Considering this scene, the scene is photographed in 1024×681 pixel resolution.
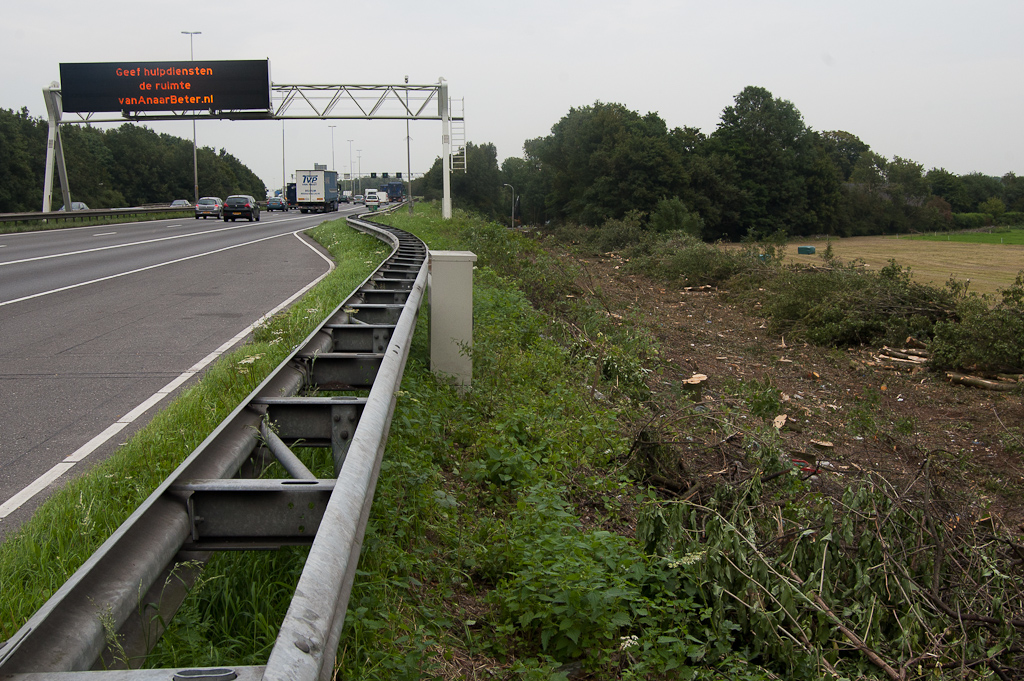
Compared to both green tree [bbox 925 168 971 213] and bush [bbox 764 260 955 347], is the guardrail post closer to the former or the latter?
bush [bbox 764 260 955 347]

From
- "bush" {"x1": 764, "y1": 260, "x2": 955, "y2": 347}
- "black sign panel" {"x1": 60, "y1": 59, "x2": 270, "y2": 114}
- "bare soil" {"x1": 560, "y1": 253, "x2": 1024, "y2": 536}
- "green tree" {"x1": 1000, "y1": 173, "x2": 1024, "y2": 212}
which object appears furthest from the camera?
"green tree" {"x1": 1000, "y1": 173, "x2": 1024, "y2": 212}

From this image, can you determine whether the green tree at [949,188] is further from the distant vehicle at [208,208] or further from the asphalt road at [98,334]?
the asphalt road at [98,334]

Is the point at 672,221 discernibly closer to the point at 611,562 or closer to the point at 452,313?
the point at 452,313

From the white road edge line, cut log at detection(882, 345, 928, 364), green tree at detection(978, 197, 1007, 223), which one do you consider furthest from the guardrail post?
green tree at detection(978, 197, 1007, 223)

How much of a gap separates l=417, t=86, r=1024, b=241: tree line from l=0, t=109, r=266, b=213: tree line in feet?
156

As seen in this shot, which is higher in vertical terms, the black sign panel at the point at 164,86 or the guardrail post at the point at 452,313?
the black sign panel at the point at 164,86

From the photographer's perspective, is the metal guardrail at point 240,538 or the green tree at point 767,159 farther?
the green tree at point 767,159

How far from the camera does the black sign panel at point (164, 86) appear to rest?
37.0 metres

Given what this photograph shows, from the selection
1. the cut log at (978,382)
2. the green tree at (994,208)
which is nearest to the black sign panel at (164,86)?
the cut log at (978,382)

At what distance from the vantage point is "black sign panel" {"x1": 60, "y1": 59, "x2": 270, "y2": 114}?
3700 centimetres

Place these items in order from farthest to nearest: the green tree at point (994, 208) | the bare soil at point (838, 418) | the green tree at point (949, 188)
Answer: the green tree at point (949, 188) < the green tree at point (994, 208) < the bare soil at point (838, 418)

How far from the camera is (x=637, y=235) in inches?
1470

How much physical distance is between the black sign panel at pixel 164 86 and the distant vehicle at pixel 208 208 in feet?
40.4

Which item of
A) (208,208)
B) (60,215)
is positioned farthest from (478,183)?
(60,215)
